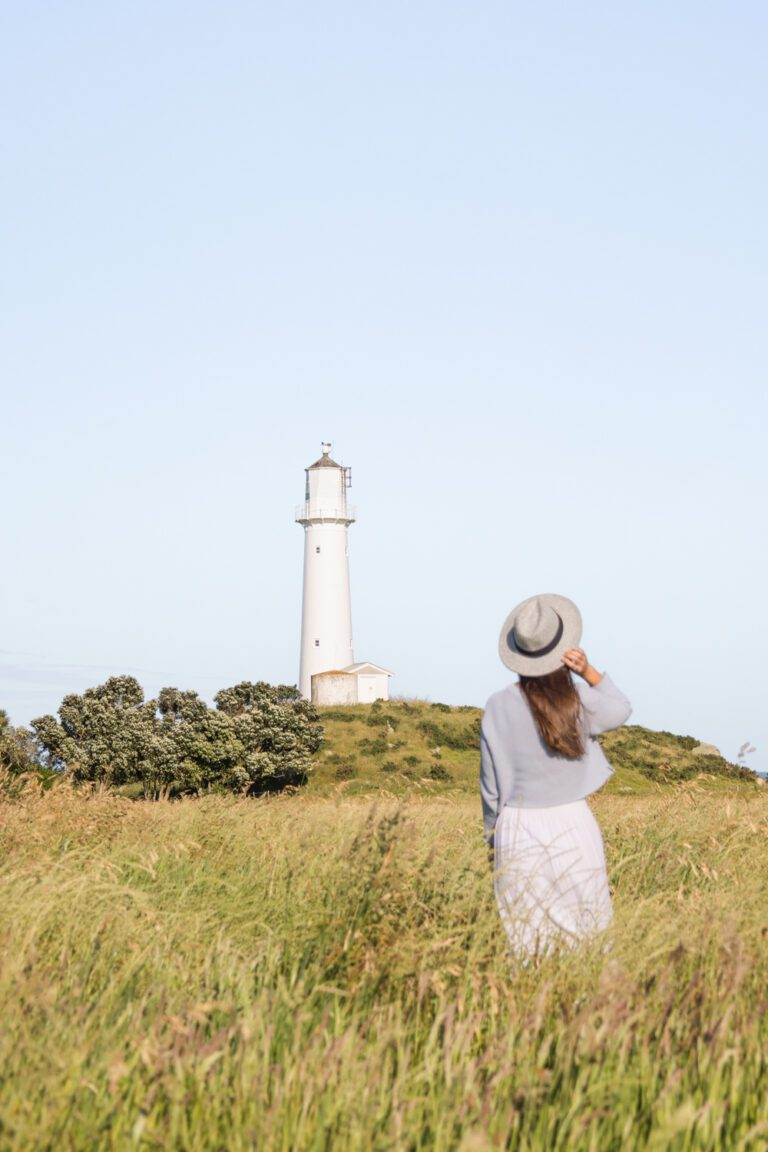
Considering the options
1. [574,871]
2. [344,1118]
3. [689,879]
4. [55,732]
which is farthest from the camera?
[55,732]

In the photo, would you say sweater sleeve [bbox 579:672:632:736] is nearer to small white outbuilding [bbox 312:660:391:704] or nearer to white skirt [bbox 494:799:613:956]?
white skirt [bbox 494:799:613:956]

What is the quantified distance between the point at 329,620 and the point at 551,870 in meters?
63.3

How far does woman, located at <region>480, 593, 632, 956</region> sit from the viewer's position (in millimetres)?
6609

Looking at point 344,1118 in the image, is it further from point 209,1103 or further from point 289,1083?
point 209,1103

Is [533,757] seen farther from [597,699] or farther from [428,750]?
[428,750]

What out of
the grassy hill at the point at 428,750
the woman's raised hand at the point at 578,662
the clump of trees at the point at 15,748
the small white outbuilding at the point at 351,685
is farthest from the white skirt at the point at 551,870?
the small white outbuilding at the point at 351,685

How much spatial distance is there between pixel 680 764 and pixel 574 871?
51.6 metres

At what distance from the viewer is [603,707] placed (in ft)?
22.5

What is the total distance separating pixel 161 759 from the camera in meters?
57.5

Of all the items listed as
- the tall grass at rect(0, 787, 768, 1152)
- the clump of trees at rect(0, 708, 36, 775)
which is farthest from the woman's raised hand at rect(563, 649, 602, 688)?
the clump of trees at rect(0, 708, 36, 775)

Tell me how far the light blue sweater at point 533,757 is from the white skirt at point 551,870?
0.28 feet

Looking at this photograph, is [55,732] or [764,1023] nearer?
[764,1023]

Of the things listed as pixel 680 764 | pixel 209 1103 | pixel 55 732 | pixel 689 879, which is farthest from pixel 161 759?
pixel 209 1103

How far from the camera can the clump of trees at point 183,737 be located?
56.1 metres
